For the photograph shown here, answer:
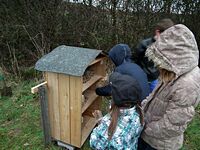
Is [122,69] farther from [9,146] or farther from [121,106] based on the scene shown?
[9,146]

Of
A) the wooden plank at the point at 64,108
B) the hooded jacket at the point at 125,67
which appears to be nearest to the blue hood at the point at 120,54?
the hooded jacket at the point at 125,67

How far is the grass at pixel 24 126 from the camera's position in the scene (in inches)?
137

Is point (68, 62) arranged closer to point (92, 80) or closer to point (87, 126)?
point (92, 80)

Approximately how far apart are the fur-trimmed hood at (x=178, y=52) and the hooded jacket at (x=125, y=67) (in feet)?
2.63

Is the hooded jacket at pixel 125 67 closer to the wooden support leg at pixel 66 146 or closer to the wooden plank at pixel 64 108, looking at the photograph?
the wooden plank at pixel 64 108

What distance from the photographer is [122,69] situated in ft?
9.18

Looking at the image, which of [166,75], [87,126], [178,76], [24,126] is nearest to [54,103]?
[87,126]

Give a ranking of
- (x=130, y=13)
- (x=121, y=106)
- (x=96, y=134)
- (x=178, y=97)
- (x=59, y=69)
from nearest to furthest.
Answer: (x=178, y=97) → (x=121, y=106) → (x=96, y=134) → (x=59, y=69) → (x=130, y=13)

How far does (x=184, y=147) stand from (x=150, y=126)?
158 centimetres

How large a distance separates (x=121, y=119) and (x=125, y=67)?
87 cm

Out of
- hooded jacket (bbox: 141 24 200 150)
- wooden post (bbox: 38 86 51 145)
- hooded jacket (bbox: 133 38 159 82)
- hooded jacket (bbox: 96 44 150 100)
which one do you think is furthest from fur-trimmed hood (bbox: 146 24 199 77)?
hooded jacket (bbox: 133 38 159 82)

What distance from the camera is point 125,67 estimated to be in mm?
2805

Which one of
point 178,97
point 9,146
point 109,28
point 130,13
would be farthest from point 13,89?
point 178,97

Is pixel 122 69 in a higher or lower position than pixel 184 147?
higher
